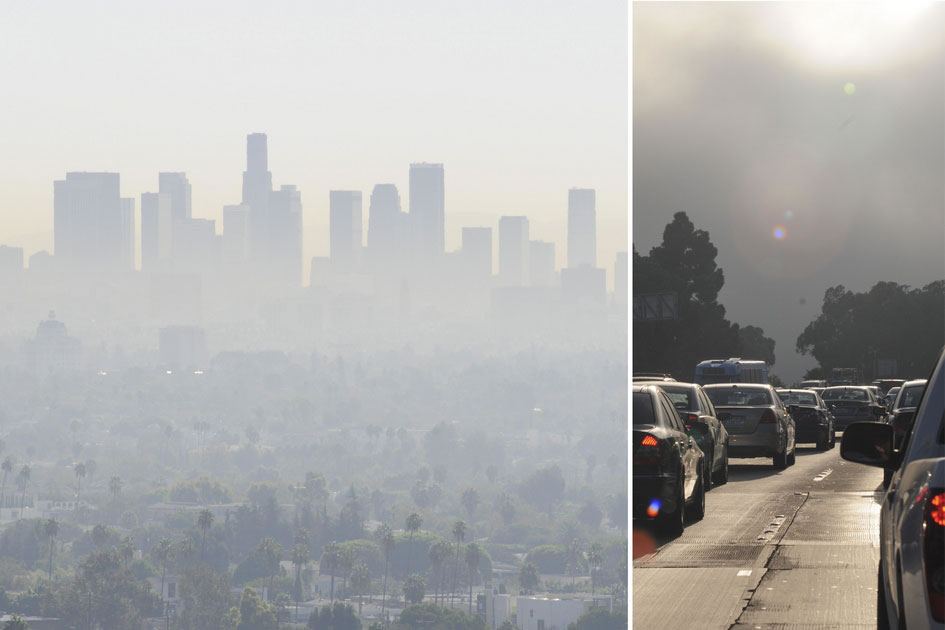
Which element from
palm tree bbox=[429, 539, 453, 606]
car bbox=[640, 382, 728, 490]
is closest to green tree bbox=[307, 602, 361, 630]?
palm tree bbox=[429, 539, 453, 606]

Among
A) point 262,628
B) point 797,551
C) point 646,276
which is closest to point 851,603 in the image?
point 797,551

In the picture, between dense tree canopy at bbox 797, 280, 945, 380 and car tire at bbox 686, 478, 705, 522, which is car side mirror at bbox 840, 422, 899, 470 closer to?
car tire at bbox 686, 478, 705, 522

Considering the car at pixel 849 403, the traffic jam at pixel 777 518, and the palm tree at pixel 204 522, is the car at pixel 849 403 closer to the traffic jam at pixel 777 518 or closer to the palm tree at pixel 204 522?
the traffic jam at pixel 777 518

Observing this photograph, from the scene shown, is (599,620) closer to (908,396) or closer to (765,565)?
(908,396)

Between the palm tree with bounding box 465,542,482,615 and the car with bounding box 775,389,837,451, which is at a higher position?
the car with bounding box 775,389,837,451

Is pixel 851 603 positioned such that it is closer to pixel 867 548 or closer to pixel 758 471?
pixel 867 548

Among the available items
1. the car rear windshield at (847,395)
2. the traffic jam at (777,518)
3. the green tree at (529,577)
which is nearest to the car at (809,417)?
the traffic jam at (777,518)

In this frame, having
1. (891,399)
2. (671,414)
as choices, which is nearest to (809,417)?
(891,399)
